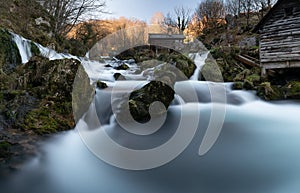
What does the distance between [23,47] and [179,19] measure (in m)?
32.1

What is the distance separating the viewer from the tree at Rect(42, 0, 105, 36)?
17.2 m

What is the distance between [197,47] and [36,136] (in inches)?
750

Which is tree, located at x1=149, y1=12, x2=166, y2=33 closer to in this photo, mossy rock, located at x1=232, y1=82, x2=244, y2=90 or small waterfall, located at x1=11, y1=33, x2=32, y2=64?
mossy rock, located at x1=232, y1=82, x2=244, y2=90

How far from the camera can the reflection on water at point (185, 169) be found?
3348 millimetres

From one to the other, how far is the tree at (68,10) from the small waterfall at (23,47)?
767 cm

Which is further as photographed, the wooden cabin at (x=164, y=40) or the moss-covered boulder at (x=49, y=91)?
the wooden cabin at (x=164, y=40)

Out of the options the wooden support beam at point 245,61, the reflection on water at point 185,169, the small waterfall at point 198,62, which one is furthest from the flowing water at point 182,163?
the wooden support beam at point 245,61

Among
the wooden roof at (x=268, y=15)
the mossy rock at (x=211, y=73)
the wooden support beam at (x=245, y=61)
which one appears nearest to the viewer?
the wooden roof at (x=268, y=15)

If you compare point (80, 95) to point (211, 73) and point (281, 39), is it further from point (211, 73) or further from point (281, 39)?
point (281, 39)

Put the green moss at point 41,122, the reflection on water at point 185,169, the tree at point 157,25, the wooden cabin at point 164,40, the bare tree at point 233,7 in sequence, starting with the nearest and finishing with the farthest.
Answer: the reflection on water at point 185,169 → the green moss at point 41,122 → the bare tree at point 233,7 → the wooden cabin at point 164,40 → the tree at point 157,25

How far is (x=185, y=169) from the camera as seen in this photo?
3.89 meters

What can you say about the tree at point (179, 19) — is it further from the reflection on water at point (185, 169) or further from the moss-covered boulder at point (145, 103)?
the reflection on water at point (185, 169)

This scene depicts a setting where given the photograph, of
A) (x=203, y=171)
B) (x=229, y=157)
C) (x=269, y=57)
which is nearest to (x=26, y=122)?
(x=203, y=171)

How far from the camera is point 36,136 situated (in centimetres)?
457
